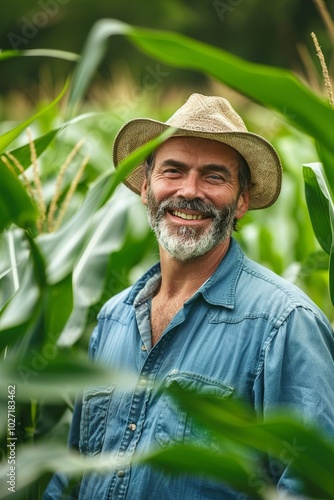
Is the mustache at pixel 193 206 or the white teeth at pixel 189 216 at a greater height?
the mustache at pixel 193 206

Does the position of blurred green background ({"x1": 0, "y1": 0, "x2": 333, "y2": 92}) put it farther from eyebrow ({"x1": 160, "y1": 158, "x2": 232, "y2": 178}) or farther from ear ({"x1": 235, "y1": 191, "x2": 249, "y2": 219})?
eyebrow ({"x1": 160, "y1": 158, "x2": 232, "y2": 178})

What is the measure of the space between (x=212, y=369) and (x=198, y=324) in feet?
0.46

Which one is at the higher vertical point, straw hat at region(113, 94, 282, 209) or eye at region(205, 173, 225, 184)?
straw hat at region(113, 94, 282, 209)

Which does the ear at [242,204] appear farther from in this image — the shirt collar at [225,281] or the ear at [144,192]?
the ear at [144,192]

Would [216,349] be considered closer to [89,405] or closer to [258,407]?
[258,407]

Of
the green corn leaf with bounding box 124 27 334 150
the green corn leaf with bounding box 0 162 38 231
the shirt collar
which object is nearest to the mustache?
the shirt collar

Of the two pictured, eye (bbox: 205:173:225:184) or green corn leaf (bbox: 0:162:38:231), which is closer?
green corn leaf (bbox: 0:162:38:231)

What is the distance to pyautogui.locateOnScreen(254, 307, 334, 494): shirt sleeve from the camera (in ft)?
6.22

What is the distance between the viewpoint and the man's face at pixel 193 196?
7.47 feet

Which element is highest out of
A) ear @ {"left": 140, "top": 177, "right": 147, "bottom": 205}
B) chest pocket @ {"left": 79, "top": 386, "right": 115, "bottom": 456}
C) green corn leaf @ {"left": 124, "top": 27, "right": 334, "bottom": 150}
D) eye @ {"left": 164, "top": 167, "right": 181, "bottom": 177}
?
green corn leaf @ {"left": 124, "top": 27, "right": 334, "bottom": 150}

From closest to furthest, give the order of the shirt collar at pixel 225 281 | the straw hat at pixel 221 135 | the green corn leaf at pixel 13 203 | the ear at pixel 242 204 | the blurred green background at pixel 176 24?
1. the green corn leaf at pixel 13 203
2. the shirt collar at pixel 225 281
3. the straw hat at pixel 221 135
4. the ear at pixel 242 204
5. the blurred green background at pixel 176 24

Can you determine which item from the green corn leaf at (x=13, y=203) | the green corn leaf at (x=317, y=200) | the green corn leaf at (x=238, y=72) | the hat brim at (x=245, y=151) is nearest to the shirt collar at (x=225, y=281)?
the hat brim at (x=245, y=151)

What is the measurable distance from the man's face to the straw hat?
0.14 feet

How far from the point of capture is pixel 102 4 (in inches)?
712
